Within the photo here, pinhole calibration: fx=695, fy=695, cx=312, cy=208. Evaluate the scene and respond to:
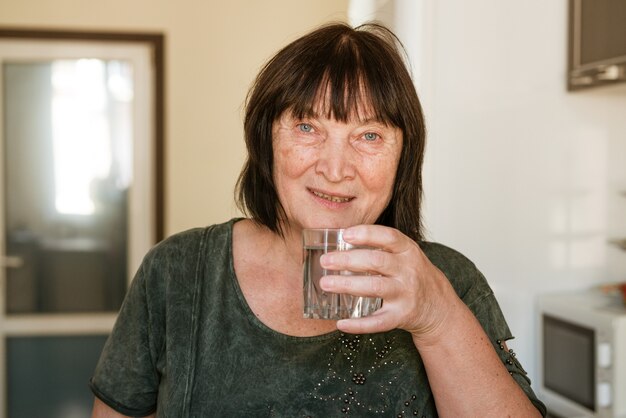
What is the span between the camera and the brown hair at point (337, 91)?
3.28 feet

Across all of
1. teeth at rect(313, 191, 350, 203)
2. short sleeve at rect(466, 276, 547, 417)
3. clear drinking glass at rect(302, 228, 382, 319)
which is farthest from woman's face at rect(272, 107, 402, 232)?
short sleeve at rect(466, 276, 547, 417)

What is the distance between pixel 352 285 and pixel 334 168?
0.79 feet

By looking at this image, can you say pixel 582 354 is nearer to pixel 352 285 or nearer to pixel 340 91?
pixel 340 91

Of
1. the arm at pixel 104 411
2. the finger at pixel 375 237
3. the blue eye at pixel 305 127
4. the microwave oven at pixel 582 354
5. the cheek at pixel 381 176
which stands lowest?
the microwave oven at pixel 582 354

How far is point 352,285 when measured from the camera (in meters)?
0.77

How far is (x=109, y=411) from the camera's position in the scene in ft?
3.66

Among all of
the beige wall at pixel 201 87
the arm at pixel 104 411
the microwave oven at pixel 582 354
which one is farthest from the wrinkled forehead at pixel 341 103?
the beige wall at pixel 201 87

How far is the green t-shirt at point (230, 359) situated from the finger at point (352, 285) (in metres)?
0.32

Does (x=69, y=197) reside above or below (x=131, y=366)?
above

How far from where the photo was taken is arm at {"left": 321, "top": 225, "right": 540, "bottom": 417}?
0.78 meters

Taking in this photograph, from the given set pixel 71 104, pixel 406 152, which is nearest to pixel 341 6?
pixel 71 104

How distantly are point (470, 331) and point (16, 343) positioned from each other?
3377 mm

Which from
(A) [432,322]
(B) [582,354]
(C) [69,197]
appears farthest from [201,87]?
(A) [432,322]

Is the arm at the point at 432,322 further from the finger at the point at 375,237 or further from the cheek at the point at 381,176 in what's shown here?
the cheek at the point at 381,176
